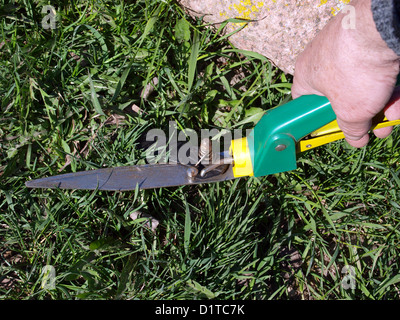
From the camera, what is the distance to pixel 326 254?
82.0 inches

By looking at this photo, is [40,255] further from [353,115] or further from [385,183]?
[385,183]

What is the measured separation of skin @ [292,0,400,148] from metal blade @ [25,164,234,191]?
0.57 meters

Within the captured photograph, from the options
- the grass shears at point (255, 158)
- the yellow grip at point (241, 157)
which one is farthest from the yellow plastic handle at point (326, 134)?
the yellow grip at point (241, 157)

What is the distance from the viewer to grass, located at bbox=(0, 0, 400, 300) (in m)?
1.92

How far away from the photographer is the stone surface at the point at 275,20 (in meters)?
2.00

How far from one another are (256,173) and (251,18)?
2.77ft

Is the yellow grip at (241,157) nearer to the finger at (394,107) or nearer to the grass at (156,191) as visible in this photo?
the grass at (156,191)

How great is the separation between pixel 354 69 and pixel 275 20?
0.78 meters

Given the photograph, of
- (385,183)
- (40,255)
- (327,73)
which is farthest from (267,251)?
(40,255)

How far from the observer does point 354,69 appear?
1384 mm

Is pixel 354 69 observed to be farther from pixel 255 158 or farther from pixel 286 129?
pixel 255 158

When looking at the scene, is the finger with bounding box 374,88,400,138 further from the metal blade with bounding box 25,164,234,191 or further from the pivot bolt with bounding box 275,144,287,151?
the metal blade with bounding box 25,164,234,191

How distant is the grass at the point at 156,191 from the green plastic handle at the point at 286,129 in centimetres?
30

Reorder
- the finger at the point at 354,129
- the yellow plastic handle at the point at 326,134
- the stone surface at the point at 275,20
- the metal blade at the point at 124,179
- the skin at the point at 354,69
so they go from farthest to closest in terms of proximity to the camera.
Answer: the stone surface at the point at 275,20 → the metal blade at the point at 124,179 → the yellow plastic handle at the point at 326,134 → the finger at the point at 354,129 → the skin at the point at 354,69
